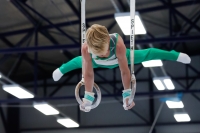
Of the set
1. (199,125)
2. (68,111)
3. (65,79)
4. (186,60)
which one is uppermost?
(65,79)

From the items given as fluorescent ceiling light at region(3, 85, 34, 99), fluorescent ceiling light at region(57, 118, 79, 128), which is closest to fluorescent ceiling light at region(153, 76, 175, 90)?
fluorescent ceiling light at region(3, 85, 34, 99)

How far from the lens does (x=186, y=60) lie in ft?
16.4

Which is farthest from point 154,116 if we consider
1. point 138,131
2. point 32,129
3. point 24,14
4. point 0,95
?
point 24,14

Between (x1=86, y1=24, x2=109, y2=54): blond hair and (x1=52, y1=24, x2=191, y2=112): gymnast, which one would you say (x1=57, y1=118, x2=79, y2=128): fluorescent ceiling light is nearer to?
(x1=52, y1=24, x2=191, y2=112): gymnast

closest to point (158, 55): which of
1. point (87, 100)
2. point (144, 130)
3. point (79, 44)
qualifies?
point (87, 100)

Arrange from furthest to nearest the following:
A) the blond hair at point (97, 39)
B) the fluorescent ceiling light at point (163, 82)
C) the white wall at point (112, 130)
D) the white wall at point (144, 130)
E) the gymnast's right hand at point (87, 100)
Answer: the white wall at point (112, 130)
the white wall at point (144, 130)
the fluorescent ceiling light at point (163, 82)
the gymnast's right hand at point (87, 100)
the blond hair at point (97, 39)

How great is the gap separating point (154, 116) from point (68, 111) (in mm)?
3181

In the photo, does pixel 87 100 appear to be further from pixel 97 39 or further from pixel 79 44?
pixel 79 44

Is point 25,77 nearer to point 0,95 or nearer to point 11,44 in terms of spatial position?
point 0,95

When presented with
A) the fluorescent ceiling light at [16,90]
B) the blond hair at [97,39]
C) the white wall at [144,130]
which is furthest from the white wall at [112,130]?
the blond hair at [97,39]

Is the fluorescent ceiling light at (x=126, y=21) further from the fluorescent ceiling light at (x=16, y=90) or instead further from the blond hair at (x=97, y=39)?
the fluorescent ceiling light at (x=16, y=90)

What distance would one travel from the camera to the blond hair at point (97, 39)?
4156mm

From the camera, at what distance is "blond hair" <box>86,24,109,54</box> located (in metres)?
4.16

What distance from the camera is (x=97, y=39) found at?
4.15 meters
